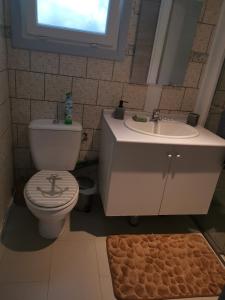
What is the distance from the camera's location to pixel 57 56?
1750mm

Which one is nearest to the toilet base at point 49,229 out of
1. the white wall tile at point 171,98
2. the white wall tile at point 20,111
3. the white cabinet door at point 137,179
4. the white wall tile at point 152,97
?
the white cabinet door at point 137,179

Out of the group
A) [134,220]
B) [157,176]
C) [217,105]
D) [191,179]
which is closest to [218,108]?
[217,105]

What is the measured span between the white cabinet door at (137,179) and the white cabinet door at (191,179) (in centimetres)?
7

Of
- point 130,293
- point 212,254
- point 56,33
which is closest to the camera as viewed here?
point 130,293

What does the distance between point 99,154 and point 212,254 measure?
1184 mm

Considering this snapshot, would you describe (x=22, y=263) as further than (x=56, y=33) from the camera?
No

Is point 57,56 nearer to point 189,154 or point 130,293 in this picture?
point 189,154

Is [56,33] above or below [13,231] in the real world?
above

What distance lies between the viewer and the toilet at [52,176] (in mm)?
1500

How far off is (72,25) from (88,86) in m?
0.43

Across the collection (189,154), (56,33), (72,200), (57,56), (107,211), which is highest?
(56,33)

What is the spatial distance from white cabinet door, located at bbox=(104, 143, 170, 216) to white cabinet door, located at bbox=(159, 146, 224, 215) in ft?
0.22

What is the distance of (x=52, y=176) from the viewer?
1685mm

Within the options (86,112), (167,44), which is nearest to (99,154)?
(86,112)
